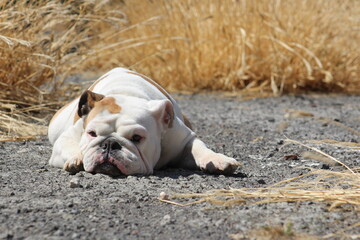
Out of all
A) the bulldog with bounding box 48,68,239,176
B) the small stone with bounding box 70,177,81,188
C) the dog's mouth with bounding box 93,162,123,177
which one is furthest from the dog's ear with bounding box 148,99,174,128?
the small stone with bounding box 70,177,81,188

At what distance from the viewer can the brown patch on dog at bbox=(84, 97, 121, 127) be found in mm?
4031

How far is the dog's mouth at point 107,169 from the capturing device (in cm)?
390

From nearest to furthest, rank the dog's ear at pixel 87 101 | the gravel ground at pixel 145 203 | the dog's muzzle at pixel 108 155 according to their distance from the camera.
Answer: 1. the gravel ground at pixel 145 203
2. the dog's muzzle at pixel 108 155
3. the dog's ear at pixel 87 101

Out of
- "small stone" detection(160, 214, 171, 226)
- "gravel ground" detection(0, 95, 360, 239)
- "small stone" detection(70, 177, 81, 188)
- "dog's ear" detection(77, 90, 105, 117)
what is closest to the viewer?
"gravel ground" detection(0, 95, 360, 239)

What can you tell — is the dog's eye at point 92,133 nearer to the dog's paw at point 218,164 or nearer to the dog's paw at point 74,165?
the dog's paw at point 74,165

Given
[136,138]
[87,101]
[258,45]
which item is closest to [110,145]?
[136,138]

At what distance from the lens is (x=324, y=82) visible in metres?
9.49

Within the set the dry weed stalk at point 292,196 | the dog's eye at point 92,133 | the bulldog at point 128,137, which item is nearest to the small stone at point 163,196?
the dry weed stalk at point 292,196

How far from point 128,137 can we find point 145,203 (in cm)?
66

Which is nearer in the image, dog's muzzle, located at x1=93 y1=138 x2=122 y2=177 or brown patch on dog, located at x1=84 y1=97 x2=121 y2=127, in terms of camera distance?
dog's muzzle, located at x1=93 y1=138 x2=122 y2=177

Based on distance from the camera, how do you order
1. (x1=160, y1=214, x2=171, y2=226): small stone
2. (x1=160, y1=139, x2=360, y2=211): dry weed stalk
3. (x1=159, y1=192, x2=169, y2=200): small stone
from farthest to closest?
(x1=159, y1=192, x2=169, y2=200): small stone → (x1=160, y1=139, x2=360, y2=211): dry weed stalk → (x1=160, y1=214, x2=171, y2=226): small stone

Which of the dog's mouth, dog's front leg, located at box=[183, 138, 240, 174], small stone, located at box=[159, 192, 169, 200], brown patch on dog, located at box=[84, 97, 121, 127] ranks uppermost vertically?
brown patch on dog, located at box=[84, 97, 121, 127]

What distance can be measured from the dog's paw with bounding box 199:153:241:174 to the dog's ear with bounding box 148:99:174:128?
0.33 meters

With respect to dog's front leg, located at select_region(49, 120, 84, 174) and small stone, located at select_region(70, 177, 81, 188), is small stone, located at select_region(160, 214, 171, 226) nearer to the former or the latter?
small stone, located at select_region(70, 177, 81, 188)
